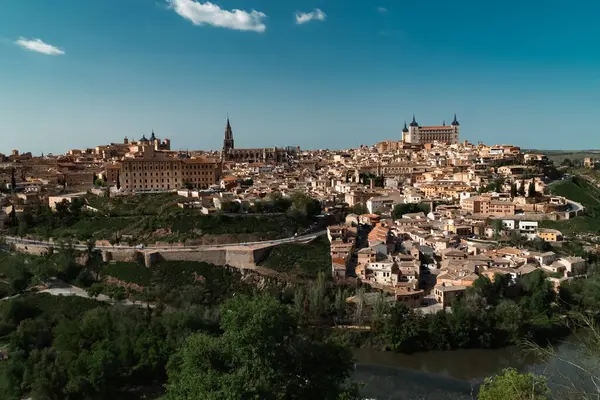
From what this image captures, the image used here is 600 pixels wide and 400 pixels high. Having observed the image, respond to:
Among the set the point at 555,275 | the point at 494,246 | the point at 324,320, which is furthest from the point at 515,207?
the point at 324,320

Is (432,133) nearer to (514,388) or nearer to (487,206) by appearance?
(487,206)

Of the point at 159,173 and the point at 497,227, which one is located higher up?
the point at 159,173

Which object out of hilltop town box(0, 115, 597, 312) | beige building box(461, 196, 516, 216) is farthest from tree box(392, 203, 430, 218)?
beige building box(461, 196, 516, 216)

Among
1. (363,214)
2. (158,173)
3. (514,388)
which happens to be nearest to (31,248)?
(158,173)

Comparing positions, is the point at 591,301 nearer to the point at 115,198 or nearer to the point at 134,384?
the point at 134,384

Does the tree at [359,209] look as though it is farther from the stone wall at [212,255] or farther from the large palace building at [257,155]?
the large palace building at [257,155]

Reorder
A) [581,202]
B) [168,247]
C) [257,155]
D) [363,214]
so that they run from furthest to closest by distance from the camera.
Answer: [257,155] < [581,202] < [363,214] < [168,247]
